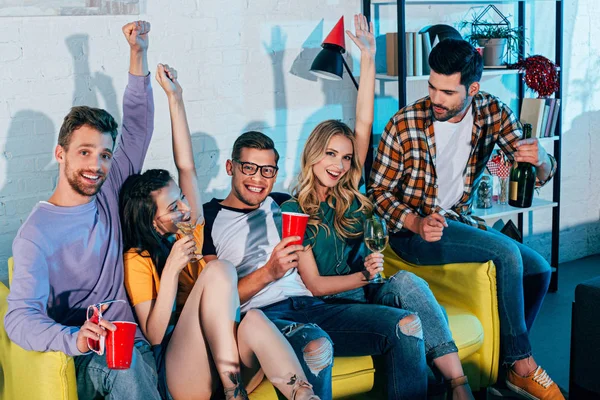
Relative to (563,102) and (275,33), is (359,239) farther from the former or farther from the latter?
(563,102)

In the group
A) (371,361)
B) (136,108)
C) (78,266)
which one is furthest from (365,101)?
(78,266)

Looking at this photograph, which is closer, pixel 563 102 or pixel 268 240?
pixel 268 240

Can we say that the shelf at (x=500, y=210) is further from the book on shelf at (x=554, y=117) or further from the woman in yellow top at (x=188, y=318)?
the woman in yellow top at (x=188, y=318)

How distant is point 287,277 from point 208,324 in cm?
48

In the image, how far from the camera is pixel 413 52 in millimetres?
3881

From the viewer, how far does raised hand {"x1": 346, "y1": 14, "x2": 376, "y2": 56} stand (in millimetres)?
3299

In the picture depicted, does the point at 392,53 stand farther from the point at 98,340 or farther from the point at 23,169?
the point at 98,340

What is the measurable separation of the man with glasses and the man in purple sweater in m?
0.41

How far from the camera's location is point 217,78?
3576 mm

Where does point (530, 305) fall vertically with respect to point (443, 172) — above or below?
below

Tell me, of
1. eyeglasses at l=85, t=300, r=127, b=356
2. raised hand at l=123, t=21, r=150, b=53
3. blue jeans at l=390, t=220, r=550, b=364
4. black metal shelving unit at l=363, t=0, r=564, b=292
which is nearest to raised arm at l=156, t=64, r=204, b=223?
raised hand at l=123, t=21, r=150, b=53

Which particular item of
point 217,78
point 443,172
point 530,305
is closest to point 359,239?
point 443,172

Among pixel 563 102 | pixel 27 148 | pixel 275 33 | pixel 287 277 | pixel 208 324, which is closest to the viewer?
pixel 208 324

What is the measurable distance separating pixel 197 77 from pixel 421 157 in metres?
1.10
